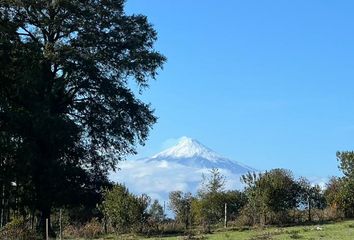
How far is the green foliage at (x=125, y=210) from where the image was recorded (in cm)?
3391

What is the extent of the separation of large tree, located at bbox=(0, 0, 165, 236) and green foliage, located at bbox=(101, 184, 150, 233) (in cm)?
473

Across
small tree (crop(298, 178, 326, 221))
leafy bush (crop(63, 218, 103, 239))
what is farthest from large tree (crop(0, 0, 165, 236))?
small tree (crop(298, 178, 326, 221))

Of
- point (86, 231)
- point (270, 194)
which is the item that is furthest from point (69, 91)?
point (270, 194)

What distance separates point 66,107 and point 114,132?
12.5 ft

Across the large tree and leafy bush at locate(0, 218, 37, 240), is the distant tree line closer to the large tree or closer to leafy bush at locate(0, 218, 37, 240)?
the large tree

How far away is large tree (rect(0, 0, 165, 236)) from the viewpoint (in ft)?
120

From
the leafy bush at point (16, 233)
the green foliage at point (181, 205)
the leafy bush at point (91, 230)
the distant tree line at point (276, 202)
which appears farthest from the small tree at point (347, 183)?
the leafy bush at point (16, 233)

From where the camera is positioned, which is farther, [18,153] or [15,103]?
[15,103]

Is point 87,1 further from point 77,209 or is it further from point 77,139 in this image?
point 77,209

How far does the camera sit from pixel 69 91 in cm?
4103

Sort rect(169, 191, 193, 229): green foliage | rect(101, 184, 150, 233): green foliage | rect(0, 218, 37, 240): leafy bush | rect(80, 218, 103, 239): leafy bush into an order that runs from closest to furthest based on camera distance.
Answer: rect(0, 218, 37, 240): leafy bush → rect(101, 184, 150, 233): green foliage → rect(80, 218, 103, 239): leafy bush → rect(169, 191, 193, 229): green foliage

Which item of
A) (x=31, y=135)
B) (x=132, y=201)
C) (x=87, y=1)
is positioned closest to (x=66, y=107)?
(x=31, y=135)

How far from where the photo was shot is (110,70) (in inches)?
1647

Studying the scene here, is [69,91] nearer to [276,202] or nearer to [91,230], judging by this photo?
[91,230]
